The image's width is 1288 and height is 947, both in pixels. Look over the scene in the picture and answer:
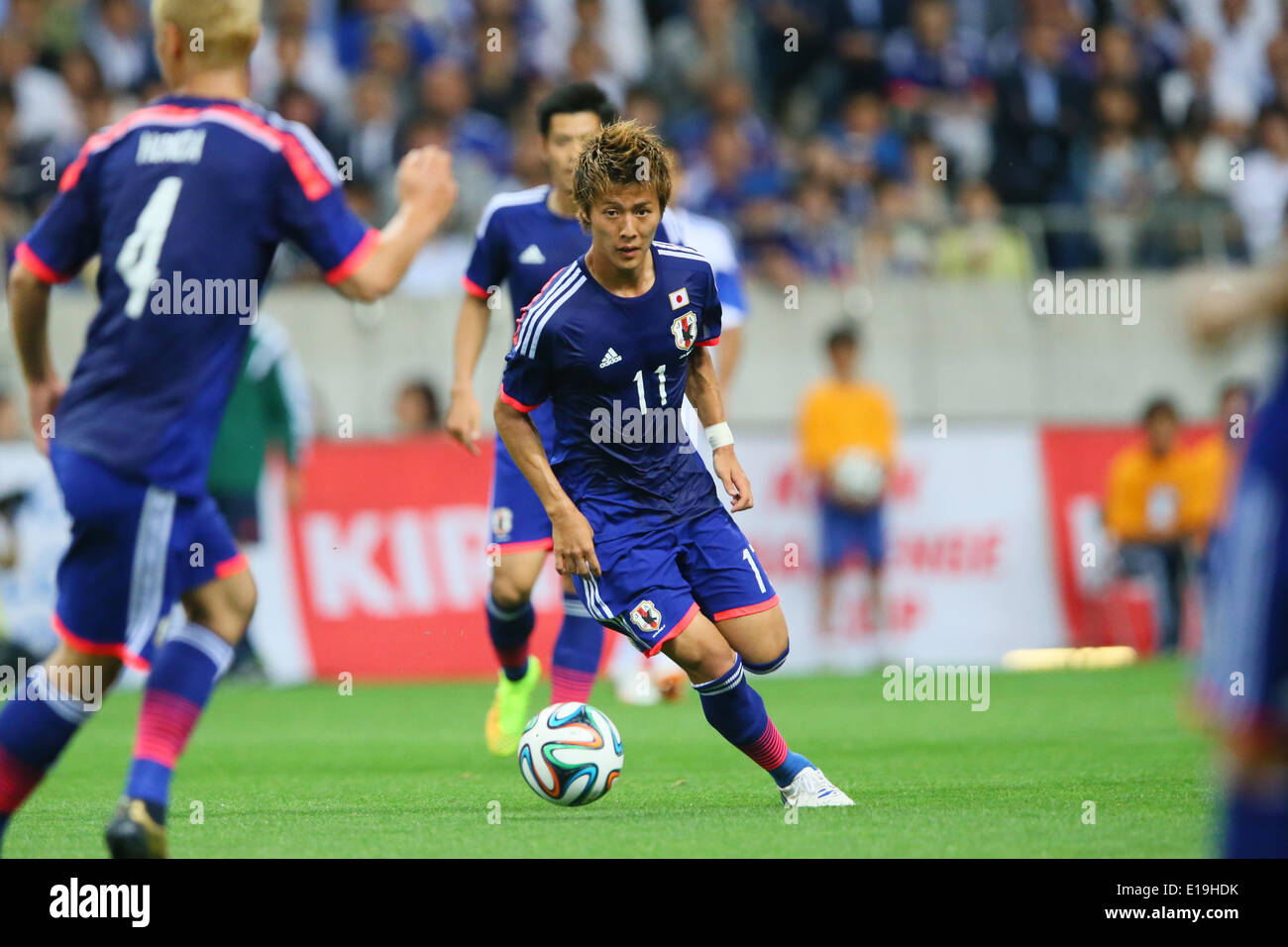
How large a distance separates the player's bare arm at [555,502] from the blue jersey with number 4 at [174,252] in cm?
136

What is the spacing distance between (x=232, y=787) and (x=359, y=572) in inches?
238

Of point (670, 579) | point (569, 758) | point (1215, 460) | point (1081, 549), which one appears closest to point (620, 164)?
point (670, 579)

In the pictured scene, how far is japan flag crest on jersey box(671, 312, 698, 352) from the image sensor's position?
6.63 m

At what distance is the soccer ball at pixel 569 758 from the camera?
662 centimetres

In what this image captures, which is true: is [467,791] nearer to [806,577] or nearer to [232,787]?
[232,787]

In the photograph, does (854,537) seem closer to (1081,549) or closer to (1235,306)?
(1081,549)

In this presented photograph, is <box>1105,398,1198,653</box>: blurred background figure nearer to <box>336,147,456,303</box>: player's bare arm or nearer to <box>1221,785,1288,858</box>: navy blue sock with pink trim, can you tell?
<box>336,147,456,303</box>: player's bare arm

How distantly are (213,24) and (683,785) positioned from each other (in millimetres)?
3658

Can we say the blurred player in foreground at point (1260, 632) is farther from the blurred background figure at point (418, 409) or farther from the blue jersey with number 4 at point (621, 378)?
the blurred background figure at point (418, 409)

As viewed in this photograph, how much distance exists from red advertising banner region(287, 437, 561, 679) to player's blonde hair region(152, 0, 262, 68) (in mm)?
8348

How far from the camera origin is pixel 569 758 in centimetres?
662

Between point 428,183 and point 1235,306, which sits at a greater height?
point 428,183
